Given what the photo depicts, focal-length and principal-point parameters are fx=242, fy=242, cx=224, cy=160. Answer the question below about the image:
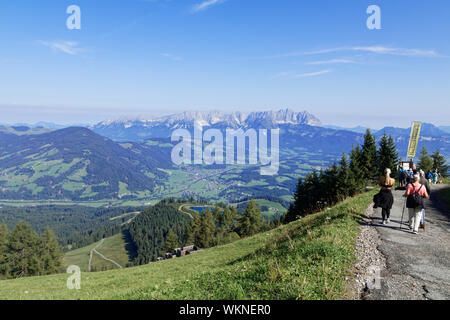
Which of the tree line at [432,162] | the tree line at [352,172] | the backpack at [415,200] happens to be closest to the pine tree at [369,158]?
the tree line at [352,172]

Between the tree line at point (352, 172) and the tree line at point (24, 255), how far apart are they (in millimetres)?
60527

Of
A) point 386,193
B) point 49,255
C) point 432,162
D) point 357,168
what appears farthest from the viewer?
point 432,162

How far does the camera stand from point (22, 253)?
56.4 meters

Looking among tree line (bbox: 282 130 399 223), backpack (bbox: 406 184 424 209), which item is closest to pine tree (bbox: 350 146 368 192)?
tree line (bbox: 282 130 399 223)

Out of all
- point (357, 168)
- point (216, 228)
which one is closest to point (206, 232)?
point (216, 228)

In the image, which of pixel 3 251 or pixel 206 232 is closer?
pixel 3 251

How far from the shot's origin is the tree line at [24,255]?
5462 centimetres

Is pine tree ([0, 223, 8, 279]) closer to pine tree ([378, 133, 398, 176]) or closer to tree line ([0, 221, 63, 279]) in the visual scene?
tree line ([0, 221, 63, 279])

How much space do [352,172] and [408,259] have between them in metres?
43.7

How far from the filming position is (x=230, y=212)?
298 ft

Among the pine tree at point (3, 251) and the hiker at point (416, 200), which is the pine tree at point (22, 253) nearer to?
the pine tree at point (3, 251)

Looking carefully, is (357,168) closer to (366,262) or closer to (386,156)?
(386,156)
